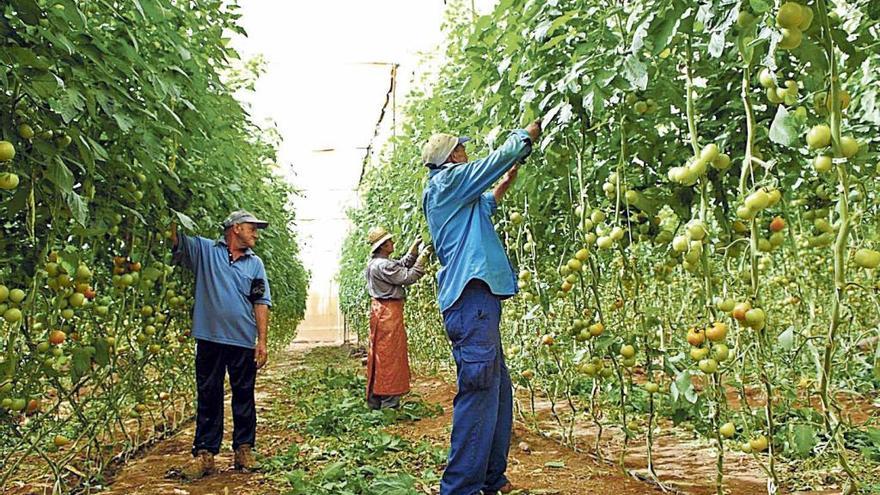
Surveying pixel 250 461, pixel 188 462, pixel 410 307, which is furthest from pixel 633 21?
pixel 410 307

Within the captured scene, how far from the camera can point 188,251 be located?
4.00m

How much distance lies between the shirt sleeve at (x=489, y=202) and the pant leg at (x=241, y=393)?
71.5 inches

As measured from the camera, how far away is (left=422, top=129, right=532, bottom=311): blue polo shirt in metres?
2.81

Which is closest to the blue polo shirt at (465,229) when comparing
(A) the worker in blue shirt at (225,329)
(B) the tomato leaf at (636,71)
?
(B) the tomato leaf at (636,71)

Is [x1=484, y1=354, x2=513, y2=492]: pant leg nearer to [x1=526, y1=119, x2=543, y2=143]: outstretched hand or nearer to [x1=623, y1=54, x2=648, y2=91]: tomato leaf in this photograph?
[x1=526, y1=119, x2=543, y2=143]: outstretched hand

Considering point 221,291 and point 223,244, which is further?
point 223,244

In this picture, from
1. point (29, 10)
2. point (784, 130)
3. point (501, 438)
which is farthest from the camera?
point (501, 438)

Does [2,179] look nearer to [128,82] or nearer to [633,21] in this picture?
[128,82]

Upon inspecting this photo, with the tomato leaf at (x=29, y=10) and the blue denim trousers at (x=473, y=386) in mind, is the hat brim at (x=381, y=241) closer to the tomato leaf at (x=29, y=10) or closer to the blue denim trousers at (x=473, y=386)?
the blue denim trousers at (x=473, y=386)

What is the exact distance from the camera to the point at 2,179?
75.9 inches

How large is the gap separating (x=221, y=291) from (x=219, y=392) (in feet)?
1.84

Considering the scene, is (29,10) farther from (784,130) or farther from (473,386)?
(473,386)

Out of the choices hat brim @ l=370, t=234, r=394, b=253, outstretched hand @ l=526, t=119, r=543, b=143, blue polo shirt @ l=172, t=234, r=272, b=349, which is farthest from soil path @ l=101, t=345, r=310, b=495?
outstretched hand @ l=526, t=119, r=543, b=143

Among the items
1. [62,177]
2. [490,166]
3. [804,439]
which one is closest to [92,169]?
[62,177]
